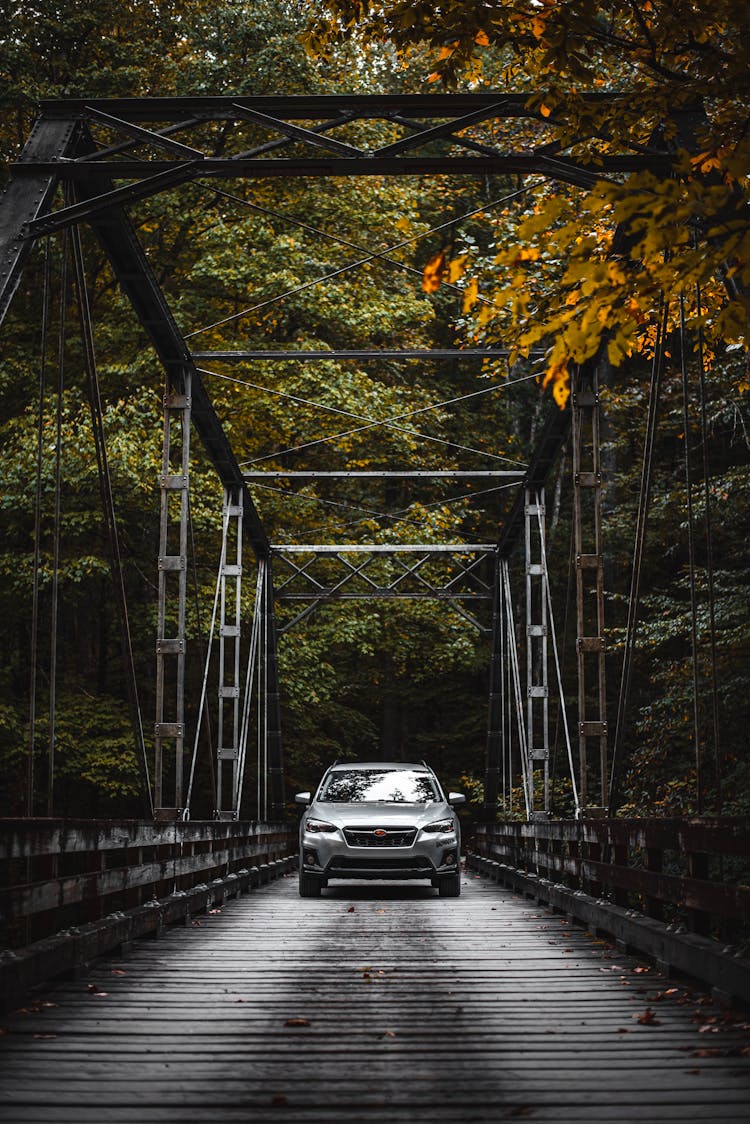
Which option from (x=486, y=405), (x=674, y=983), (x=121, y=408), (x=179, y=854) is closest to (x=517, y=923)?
(x=179, y=854)

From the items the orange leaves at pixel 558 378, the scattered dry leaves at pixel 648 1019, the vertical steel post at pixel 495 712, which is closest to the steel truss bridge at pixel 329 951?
the scattered dry leaves at pixel 648 1019

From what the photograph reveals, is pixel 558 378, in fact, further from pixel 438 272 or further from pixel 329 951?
pixel 329 951

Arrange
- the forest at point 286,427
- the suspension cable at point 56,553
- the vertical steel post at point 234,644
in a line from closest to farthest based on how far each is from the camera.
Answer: the suspension cable at point 56,553 < the vertical steel post at point 234,644 < the forest at point 286,427

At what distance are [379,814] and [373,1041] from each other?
331 inches

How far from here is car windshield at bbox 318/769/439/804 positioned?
13.9 metres

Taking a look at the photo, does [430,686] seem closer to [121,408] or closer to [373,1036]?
[121,408]

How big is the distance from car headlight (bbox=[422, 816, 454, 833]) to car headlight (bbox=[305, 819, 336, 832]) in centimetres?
93

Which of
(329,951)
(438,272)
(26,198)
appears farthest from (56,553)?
(438,272)

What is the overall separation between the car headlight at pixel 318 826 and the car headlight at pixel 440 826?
0.93 metres

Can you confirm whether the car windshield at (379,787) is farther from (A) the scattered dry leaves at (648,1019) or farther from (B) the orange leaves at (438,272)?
(B) the orange leaves at (438,272)

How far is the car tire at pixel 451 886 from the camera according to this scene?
1355 cm

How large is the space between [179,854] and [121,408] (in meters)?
12.6

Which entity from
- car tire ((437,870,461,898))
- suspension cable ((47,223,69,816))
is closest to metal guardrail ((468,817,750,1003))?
car tire ((437,870,461,898))

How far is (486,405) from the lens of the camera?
33875mm
